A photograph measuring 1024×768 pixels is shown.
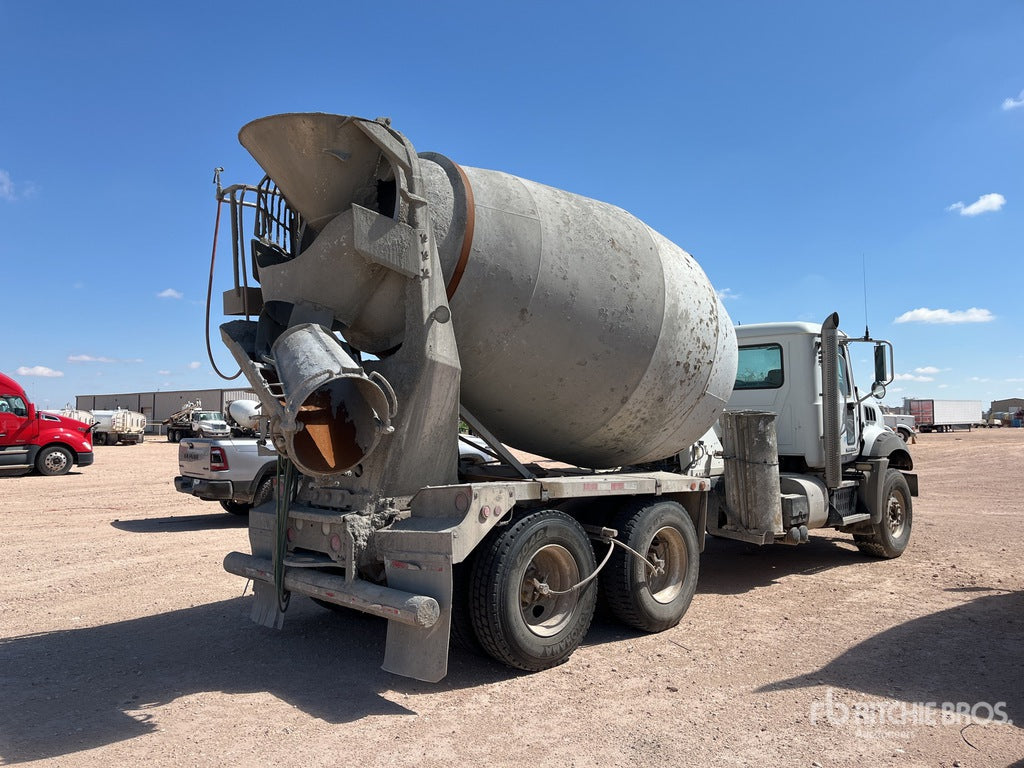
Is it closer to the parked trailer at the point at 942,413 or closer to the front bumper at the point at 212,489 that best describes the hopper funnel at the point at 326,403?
the front bumper at the point at 212,489

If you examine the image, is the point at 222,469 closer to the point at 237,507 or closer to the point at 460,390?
the point at 237,507

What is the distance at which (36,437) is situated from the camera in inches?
789

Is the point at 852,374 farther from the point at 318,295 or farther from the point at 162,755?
the point at 162,755

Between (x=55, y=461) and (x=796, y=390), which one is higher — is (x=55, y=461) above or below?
below

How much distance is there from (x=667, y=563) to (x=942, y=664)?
7.03 feet

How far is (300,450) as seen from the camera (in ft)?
15.2

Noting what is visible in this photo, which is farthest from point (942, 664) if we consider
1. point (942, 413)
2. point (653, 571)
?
point (942, 413)

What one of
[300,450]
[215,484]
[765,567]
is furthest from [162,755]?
[215,484]

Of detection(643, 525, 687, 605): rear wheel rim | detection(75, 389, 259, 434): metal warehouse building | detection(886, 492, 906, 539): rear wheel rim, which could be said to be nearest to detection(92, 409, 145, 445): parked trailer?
detection(75, 389, 259, 434): metal warehouse building

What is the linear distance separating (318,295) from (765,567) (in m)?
6.46

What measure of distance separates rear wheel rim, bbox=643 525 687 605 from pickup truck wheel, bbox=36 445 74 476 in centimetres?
1983

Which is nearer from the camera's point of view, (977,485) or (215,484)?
(215,484)

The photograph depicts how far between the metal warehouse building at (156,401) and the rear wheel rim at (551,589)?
158ft

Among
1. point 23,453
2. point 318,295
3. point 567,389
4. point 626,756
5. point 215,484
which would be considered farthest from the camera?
point 23,453
